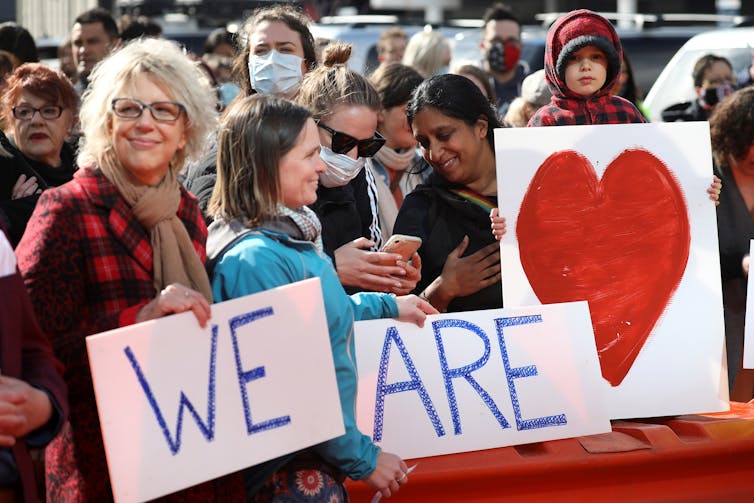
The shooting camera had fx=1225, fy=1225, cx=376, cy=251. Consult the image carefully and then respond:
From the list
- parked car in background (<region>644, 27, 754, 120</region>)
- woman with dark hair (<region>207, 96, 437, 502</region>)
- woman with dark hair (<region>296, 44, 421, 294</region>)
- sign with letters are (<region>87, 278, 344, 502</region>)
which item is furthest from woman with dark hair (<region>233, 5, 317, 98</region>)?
parked car in background (<region>644, 27, 754, 120</region>)

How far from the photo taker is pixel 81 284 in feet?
8.79

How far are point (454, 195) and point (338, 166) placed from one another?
19.7 inches

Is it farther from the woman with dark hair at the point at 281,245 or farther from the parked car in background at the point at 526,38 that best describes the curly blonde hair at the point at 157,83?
the parked car in background at the point at 526,38

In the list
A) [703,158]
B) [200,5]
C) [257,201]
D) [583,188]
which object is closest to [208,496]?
[257,201]

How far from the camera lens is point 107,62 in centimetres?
285

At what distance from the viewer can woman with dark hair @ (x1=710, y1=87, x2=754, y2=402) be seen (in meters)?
4.80

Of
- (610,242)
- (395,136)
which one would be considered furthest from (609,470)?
(395,136)

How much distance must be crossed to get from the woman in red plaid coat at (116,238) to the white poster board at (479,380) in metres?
0.71

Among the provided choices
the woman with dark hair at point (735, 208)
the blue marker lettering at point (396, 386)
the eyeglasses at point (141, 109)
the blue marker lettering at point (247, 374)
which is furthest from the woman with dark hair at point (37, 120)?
the woman with dark hair at point (735, 208)

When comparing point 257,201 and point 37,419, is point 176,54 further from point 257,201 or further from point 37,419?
point 37,419

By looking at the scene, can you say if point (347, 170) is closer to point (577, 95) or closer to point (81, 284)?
point (577, 95)

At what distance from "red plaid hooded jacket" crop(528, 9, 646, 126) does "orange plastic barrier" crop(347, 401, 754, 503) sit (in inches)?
44.9

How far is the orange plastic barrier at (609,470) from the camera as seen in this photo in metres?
3.31

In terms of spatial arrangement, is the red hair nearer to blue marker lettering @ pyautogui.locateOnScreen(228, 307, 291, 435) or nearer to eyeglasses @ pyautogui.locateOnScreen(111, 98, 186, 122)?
eyeglasses @ pyautogui.locateOnScreen(111, 98, 186, 122)
